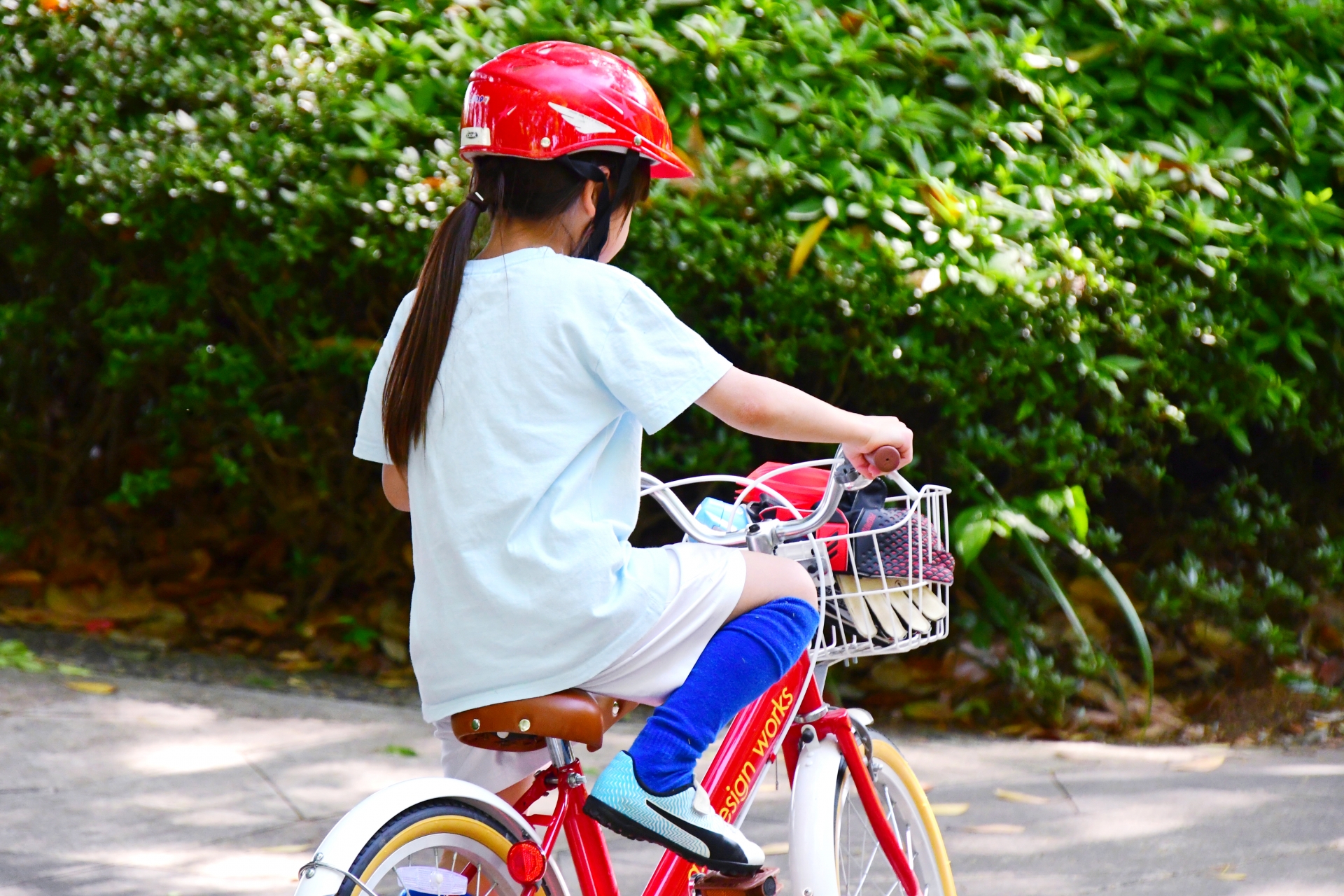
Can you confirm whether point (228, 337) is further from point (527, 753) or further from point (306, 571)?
point (527, 753)

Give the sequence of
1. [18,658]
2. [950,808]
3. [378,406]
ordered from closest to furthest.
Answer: [378,406] < [950,808] < [18,658]

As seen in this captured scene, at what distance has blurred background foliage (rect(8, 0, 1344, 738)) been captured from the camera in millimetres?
4074

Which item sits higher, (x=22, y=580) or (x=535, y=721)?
(x=535, y=721)

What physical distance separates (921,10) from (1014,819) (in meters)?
2.41

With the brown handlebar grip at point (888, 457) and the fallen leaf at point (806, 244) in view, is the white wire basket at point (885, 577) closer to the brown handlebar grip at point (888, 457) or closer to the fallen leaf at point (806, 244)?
the brown handlebar grip at point (888, 457)

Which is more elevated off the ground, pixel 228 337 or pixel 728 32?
pixel 728 32

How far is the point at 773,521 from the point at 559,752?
54 cm

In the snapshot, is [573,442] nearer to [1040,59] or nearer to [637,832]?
[637,832]

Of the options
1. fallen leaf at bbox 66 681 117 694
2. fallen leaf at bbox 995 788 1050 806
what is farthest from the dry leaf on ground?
fallen leaf at bbox 66 681 117 694

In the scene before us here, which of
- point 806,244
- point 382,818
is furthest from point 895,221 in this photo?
point 382,818

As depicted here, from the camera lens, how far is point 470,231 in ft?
6.83

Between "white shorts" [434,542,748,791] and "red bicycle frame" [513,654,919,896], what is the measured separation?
0.33 feet

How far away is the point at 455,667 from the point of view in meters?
2.04

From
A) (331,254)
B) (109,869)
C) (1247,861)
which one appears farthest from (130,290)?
(1247,861)
